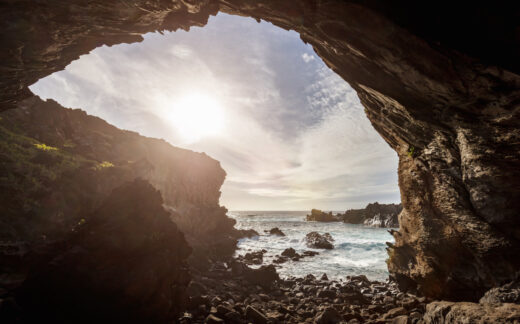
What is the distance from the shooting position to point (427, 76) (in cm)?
673

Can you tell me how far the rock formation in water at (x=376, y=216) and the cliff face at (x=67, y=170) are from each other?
58861 millimetres

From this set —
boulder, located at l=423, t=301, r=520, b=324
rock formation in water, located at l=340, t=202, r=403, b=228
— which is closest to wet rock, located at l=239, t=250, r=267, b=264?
boulder, located at l=423, t=301, r=520, b=324

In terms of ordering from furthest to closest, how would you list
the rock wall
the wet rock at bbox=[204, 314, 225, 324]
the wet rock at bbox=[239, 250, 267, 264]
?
the wet rock at bbox=[239, 250, 267, 264] < the rock wall < the wet rock at bbox=[204, 314, 225, 324]

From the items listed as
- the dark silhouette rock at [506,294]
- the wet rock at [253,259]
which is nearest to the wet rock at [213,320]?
the dark silhouette rock at [506,294]

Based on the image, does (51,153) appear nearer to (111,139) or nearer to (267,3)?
(111,139)

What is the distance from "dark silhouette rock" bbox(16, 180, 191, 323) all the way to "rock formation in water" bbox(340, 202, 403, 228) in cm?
7370

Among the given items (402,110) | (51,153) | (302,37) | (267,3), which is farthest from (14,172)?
(402,110)

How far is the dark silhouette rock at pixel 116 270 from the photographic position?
6.35 m

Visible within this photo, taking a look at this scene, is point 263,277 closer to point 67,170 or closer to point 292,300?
point 292,300

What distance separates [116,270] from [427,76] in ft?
42.4

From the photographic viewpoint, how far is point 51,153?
62.6 feet

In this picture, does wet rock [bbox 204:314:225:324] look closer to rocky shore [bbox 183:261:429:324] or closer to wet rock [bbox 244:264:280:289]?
rocky shore [bbox 183:261:429:324]

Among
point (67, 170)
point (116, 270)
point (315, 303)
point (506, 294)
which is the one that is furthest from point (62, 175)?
point (506, 294)

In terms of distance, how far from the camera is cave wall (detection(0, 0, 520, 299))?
5977mm
